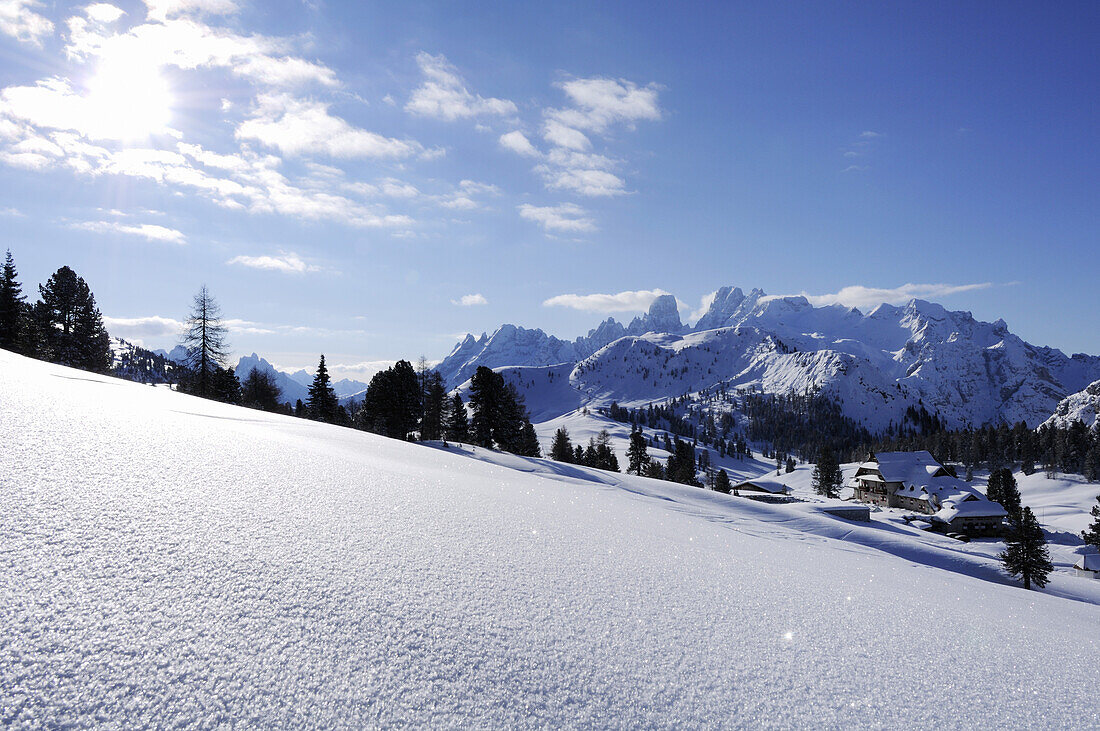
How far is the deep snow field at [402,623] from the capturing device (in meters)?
2.16

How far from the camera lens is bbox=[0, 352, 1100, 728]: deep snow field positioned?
216cm

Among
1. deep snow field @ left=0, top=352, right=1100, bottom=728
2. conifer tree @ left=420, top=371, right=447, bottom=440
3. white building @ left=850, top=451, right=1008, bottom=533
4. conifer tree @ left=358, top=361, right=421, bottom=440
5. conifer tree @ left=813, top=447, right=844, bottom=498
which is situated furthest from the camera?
conifer tree @ left=813, top=447, right=844, bottom=498

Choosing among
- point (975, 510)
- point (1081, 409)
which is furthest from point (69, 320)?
point (1081, 409)

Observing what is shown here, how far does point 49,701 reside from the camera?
184 cm

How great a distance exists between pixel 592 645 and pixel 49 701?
2532mm

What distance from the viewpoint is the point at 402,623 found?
284 centimetres

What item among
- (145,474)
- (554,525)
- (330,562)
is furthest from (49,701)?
(554,525)

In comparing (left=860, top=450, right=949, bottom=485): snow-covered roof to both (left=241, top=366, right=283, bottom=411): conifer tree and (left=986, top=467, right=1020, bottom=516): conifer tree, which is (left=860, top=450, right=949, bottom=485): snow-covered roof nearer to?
(left=986, top=467, right=1020, bottom=516): conifer tree

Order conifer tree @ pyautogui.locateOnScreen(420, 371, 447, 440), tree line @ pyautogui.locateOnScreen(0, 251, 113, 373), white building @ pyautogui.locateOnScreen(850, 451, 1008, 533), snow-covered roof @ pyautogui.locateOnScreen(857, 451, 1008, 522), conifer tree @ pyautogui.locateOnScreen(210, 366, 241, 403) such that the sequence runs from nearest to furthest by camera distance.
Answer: tree line @ pyautogui.locateOnScreen(0, 251, 113, 373)
conifer tree @ pyautogui.locateOnScreen(210, 366, 241, 403)
conifer tree @ pyautogui.locateOnScreen(420, 371, 447, 440)
white building @ pyautogui.locateOnScreen(850, 451, 1008, 533)
snow-covered roof @ pyautogui.locateOnScreen(857, 451, 1008, 522)

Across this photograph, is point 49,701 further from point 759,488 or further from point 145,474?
point 759,488

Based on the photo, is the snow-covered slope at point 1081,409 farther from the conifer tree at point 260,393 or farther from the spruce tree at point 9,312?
the spruce tree at point 9,312

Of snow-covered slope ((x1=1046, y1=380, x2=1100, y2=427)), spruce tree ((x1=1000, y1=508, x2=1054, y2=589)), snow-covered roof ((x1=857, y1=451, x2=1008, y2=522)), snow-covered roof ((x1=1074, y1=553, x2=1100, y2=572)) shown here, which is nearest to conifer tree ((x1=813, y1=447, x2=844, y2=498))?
snow-covered roof ((x1=857, y1=451, x2=1008, y2=522))

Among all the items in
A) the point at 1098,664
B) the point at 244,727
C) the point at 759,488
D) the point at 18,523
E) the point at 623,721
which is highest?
the point at 18,523

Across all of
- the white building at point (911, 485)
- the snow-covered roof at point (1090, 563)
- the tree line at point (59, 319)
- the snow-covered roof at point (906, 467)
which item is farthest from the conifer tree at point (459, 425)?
the snow-covered roof at point (906, 467)
